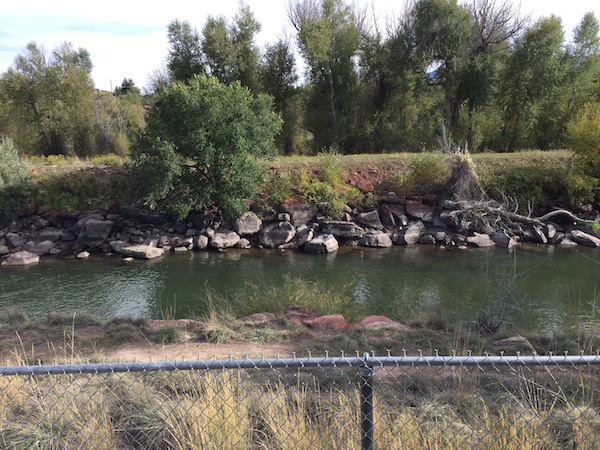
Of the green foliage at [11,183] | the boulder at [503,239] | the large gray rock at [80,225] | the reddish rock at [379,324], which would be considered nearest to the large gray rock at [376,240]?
the boulder at [503,239]

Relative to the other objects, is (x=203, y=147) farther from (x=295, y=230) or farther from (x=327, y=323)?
A: (x=327, y=323)

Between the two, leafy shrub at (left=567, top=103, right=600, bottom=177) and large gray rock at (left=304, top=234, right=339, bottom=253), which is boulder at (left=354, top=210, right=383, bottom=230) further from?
leafy shrub at (left=567, top=103, right=600, bottom=177)

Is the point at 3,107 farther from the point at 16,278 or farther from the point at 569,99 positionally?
the point at 569,99

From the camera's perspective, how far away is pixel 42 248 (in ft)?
55.6

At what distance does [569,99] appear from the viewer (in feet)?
89.8

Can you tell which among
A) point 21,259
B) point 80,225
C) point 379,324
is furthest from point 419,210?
point 21,259

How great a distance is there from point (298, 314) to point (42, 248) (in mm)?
12745

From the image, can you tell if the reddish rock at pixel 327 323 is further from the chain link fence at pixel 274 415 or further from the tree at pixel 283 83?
the tree at pixel 283 83

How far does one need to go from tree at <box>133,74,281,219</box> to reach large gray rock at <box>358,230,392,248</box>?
494 cm

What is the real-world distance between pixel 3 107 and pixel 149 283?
2434 centimetres

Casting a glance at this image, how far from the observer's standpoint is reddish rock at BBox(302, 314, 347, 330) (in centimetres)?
780

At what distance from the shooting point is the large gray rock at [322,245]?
1706cm

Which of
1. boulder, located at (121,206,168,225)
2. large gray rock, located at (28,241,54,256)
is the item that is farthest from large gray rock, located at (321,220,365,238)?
large gray rock, located at (28,241,54,256)

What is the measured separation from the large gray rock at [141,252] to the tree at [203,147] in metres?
1.73
